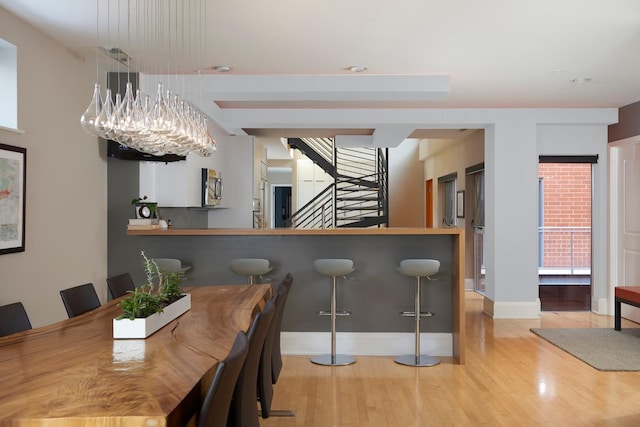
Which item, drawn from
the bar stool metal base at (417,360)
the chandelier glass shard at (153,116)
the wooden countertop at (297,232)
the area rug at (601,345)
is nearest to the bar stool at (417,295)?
the bar stool metal base at (417,360)

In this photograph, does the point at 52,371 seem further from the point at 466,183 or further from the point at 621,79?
the point at 466,183

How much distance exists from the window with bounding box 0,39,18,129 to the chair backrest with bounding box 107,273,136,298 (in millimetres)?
1299

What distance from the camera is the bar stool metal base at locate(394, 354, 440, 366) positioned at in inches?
208

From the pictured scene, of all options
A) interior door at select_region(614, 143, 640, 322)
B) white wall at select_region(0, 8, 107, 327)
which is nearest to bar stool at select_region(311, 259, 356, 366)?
white wall at select_region(0, 8, 107, 327)

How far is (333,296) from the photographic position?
5379mm

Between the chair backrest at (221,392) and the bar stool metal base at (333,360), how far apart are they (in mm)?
3384

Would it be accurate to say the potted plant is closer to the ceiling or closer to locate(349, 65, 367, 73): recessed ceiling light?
the ceiling

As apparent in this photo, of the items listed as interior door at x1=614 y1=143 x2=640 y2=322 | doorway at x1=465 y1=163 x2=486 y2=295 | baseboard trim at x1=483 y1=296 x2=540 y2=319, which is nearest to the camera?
interior door at x1=614 y1=143 x2=640 y2=322

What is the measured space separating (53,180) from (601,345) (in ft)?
17.4

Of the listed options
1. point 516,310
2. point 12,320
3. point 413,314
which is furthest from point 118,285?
point 516,310

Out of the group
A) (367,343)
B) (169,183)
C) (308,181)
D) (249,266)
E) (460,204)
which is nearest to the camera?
(249,266)

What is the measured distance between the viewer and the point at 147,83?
19.1 feet

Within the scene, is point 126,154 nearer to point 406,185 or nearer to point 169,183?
point 169,183

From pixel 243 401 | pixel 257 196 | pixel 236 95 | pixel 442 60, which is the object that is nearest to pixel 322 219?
pixel 257 196
